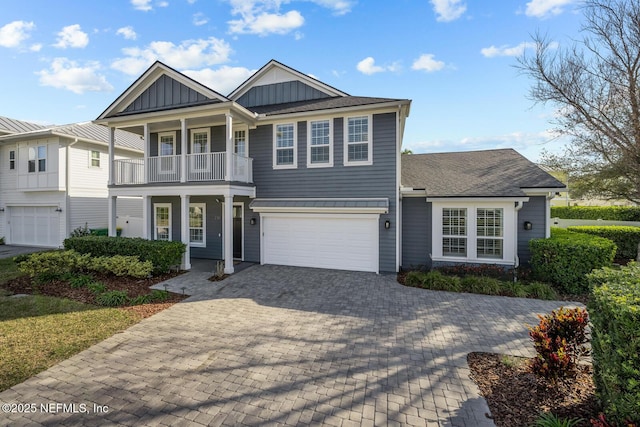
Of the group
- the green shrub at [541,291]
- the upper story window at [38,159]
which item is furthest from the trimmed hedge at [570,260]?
the upper story window at [38,159]

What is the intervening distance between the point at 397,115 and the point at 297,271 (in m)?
6.59

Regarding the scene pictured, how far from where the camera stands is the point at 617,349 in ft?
8.98

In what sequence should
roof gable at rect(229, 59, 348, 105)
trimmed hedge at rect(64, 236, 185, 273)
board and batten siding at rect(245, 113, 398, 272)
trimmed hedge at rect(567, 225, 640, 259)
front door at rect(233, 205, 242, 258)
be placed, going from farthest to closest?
trimmed hedge at rect(567, 225, 640, 259) → roof gable at rect(229, 59, 348, 105) → front door at rect(233, 205, 242, 258) → board and batten siding at rect(245, 113, 398, 272) → trimmed hedge at rect(64, 236, 185, 273)

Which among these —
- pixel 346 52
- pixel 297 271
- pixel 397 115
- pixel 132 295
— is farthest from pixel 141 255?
pixel 346 52

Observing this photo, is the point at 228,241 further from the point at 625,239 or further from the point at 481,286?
the point at 625,239

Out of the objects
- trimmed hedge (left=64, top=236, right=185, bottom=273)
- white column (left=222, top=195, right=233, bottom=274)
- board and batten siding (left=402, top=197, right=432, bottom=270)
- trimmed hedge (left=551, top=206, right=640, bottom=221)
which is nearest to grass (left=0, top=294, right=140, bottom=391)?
trimmed hedge (left=64, top=236, right=185, bottom=273)

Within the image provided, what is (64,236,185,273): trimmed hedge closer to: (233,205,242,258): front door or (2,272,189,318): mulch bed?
(2,272,189,318): mulch bed

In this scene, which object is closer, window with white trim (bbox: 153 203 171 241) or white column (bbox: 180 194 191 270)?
white column (bbox: 180 194 191 270)

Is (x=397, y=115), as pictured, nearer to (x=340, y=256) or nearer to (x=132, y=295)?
(x=340, y=256)

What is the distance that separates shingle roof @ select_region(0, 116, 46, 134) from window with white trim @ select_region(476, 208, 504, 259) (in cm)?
2482

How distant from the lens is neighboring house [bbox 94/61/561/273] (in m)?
10.5

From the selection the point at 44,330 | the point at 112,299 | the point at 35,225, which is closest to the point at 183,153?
the point at 112,299

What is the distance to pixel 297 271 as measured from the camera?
1093 centimetres

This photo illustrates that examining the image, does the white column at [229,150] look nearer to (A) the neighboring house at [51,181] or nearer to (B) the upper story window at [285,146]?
(B) the upper story window at [285,146]
